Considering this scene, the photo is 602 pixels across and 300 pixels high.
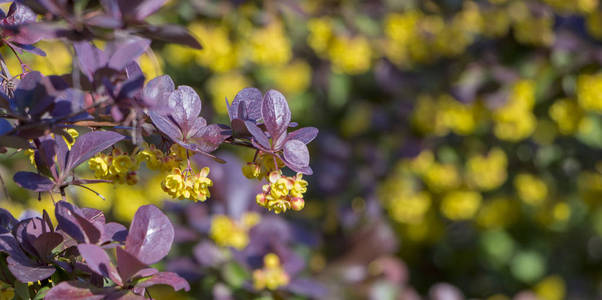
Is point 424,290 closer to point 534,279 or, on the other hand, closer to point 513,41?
point 534,279

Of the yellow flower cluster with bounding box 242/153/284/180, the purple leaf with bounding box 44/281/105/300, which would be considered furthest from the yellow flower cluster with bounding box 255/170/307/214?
the purple leaf with bounding box 44/281/105/300

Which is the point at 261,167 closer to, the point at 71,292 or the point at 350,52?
the point at 71,292

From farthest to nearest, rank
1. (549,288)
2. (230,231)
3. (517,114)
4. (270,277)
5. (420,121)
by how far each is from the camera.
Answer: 1. (549,288)
2. (420,121)
3. (517,114)
4. (230,231)
5. (270,277)

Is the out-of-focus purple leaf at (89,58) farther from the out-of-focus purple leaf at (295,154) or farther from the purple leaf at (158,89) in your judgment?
the out-of-focus purple leaf at (295,154)

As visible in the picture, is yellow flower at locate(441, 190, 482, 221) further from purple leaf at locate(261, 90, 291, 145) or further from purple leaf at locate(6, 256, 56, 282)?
purple leaf at locate(6, 256, 56, 282)

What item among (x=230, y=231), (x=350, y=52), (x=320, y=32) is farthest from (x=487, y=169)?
(x=230, y=231)
